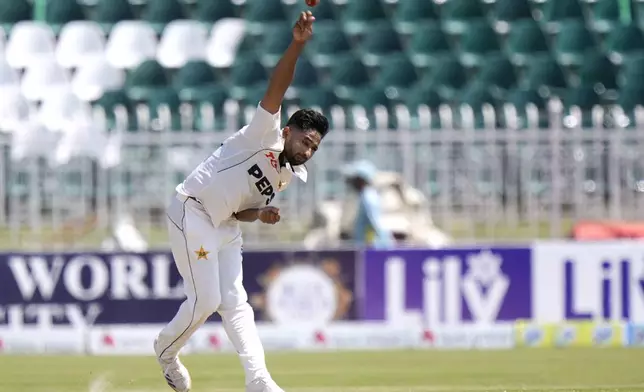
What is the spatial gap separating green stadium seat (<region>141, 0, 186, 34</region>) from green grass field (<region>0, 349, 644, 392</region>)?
25.7 ft

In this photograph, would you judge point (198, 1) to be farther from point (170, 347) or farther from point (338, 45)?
point (170, 347)

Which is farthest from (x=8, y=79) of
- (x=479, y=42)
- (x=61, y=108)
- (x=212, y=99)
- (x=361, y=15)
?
(x=479, y=42)

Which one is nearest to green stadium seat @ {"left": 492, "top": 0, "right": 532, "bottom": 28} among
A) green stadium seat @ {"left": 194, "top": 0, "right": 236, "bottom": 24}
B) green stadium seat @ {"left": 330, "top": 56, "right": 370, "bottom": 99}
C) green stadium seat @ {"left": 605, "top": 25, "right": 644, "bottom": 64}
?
green stadium seat @ {"left": 605, "top": 25, "right": 644, "bottom": 64}

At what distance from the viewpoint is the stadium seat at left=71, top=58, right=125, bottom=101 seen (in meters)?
15.8

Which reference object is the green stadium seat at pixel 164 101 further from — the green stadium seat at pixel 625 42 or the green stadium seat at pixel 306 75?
the green stadium seat at pixel 625 42

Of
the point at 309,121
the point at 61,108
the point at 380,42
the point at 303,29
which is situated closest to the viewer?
the point at 303,29

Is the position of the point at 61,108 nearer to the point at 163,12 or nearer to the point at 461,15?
the point at 163,12

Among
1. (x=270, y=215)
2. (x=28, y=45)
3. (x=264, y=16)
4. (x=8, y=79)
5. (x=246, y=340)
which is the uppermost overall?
(x=264, y=16)

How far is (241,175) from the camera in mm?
5629

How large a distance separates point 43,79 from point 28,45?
55cm

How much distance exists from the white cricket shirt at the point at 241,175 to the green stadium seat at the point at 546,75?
11.0m

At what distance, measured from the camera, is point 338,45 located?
54.4 feet

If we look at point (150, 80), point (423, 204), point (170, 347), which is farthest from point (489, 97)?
point (170, 347)

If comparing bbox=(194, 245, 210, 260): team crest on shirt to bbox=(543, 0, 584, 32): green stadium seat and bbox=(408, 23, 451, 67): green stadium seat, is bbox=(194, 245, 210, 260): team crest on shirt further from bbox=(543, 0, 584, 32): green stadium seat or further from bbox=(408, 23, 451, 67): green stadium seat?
bbox=(543, 0, 584, 32): green stadium seat
